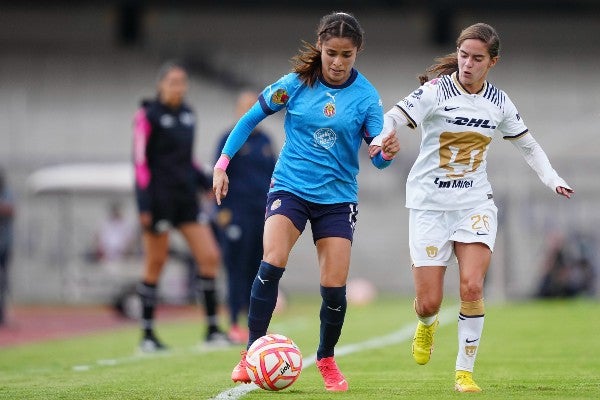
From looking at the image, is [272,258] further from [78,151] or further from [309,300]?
[78,151]

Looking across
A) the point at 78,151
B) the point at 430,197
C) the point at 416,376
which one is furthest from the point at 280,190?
the point at 78,151

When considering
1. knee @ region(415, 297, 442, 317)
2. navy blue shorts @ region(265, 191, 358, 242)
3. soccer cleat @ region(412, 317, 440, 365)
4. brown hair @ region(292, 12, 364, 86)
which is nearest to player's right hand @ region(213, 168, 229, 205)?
navy blue shorts @ region(265, 191, 358, 242)

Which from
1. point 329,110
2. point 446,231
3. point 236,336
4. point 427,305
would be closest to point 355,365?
point 427,305

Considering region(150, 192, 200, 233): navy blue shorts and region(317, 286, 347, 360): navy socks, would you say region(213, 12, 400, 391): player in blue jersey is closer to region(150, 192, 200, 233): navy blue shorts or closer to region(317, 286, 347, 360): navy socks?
region(317, 286, 347, 360): navy socks

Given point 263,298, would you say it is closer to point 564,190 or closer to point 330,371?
point 330,371

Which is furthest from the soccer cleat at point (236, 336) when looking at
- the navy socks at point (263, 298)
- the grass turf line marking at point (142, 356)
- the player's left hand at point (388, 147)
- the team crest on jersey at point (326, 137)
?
the player's left hand at point (388, 147)

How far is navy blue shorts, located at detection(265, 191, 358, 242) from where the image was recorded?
25.0 ft

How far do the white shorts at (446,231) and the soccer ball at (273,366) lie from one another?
3.65 feet

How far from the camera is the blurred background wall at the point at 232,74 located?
89.8 feet

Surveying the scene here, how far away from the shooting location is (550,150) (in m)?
27.6

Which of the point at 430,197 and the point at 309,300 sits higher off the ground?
the point at 430,197

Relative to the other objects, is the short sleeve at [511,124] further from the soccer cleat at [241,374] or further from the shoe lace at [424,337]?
the soccer cleat at [241,374]

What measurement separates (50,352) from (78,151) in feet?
58.1

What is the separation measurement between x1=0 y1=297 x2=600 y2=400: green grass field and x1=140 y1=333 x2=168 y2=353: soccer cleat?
14 centimetres
